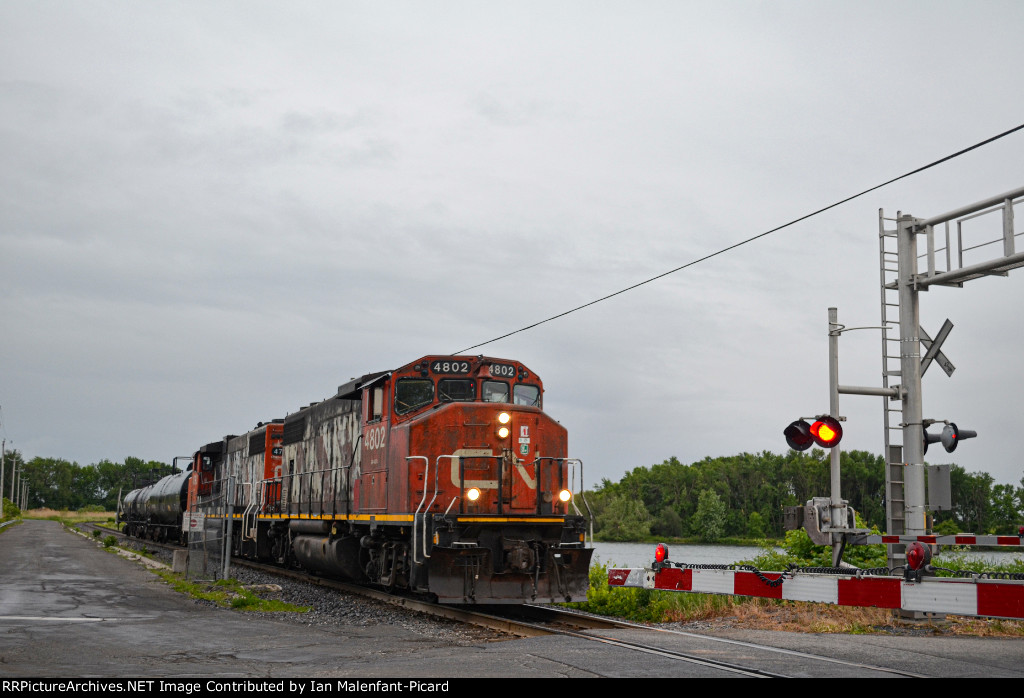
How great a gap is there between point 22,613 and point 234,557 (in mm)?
15743

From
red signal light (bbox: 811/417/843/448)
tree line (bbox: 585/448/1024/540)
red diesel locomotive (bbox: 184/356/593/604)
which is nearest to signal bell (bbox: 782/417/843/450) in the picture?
red signal light (bbox: 811/417/843/448)

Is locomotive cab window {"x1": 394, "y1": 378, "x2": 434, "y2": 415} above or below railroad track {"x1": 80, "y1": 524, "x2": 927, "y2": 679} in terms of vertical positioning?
above

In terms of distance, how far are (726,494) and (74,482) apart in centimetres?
14157

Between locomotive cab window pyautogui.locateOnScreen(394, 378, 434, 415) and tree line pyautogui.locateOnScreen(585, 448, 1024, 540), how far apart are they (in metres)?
A: 38.3

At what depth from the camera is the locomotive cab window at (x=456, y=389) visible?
15.4 metres

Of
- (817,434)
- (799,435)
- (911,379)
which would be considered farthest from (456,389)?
(911,379)

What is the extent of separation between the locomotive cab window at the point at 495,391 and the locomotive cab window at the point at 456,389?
0.67 ft

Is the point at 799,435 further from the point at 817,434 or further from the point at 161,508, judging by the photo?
the point at 161,508

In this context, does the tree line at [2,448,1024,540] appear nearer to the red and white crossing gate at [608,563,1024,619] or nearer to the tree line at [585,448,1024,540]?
the tree line at [585,448,1024,540]

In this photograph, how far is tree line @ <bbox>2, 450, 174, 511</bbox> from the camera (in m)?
163

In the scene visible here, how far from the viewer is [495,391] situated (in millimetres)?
15633

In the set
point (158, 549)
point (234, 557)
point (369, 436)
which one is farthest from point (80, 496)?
point (369, 436)

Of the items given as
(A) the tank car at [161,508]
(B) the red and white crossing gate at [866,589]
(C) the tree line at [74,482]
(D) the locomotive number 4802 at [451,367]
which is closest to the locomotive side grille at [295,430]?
(D) the locomotive number 4802 at [451,367]

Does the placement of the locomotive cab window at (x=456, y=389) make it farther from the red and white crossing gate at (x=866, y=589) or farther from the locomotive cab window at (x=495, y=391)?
the red and white crossing gate at (x=866, y=589)
